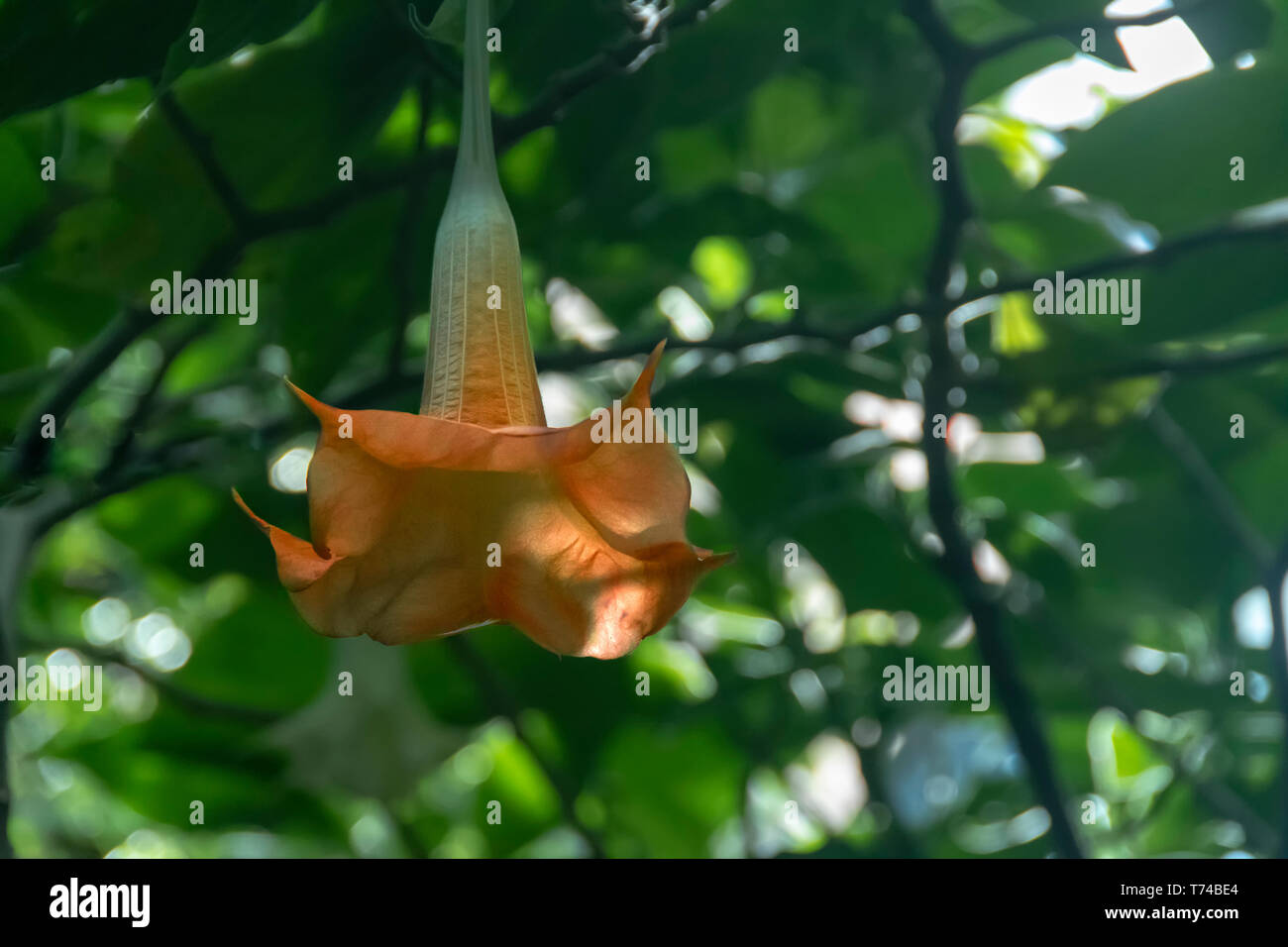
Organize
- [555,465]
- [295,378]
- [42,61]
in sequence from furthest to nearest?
1. [295,378]
2. [42,61]
3. [555,465]

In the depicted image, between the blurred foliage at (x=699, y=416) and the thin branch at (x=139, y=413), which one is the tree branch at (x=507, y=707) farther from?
the thin branch at (x=139, y=413)

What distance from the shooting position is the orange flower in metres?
0.25

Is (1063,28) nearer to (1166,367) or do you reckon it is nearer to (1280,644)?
(1166,367)

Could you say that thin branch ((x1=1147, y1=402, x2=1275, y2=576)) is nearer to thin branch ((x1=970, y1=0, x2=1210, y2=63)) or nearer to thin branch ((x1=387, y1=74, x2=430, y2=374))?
thin branch ((x1=970, y1=0, x2=1210, y2=63))

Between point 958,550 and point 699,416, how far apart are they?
15 centimetres

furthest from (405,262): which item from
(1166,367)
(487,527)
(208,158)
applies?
(1166,367)

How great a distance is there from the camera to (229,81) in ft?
1.39

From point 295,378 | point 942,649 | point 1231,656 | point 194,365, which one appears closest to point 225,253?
point 295,378

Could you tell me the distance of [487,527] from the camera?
27cm

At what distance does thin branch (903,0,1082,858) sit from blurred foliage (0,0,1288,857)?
0.03 metres

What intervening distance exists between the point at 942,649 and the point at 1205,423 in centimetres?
20

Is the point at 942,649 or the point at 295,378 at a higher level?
the point at 295,378

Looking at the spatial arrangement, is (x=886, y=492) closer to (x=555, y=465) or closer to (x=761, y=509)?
(x=761, y=509)

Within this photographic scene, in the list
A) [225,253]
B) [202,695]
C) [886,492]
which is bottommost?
[202,695]
